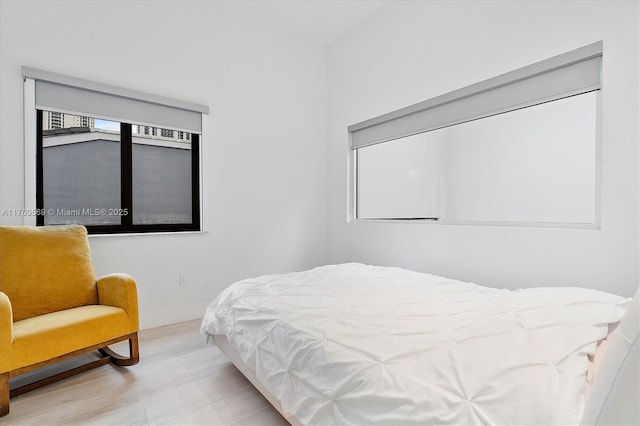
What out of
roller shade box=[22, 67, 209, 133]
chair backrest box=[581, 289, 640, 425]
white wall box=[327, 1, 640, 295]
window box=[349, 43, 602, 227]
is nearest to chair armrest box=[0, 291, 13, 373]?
roller shade box=[22, 67, 209, 133]

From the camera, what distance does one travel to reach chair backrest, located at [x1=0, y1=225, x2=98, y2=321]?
1.95m

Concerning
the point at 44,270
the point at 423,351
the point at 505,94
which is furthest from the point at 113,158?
the point at 505,94

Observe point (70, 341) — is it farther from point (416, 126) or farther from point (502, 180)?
point (502, 180)

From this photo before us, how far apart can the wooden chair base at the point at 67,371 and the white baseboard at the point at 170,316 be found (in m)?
0.50

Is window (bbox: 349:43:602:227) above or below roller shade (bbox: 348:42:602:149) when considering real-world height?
below

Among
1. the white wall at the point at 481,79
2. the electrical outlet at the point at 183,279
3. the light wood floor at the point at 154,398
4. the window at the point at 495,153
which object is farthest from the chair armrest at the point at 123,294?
the window at the point at 495,153

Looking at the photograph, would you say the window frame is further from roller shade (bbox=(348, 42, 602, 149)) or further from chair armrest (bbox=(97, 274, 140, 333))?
roller shade (bbox=(348, 42, 602, 149))

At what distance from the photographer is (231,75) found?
3260 mm

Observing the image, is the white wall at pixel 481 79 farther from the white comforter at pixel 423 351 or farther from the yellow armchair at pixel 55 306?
the yellow armchair at pixel 55 306

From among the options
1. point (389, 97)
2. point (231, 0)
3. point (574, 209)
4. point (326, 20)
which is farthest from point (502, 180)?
point (231, 0)

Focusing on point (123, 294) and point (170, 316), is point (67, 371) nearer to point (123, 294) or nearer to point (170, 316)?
point (123, 294)

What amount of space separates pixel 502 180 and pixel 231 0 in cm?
301

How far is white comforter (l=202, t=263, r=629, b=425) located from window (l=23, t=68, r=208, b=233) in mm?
1615

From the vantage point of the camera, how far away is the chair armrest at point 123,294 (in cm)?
205
